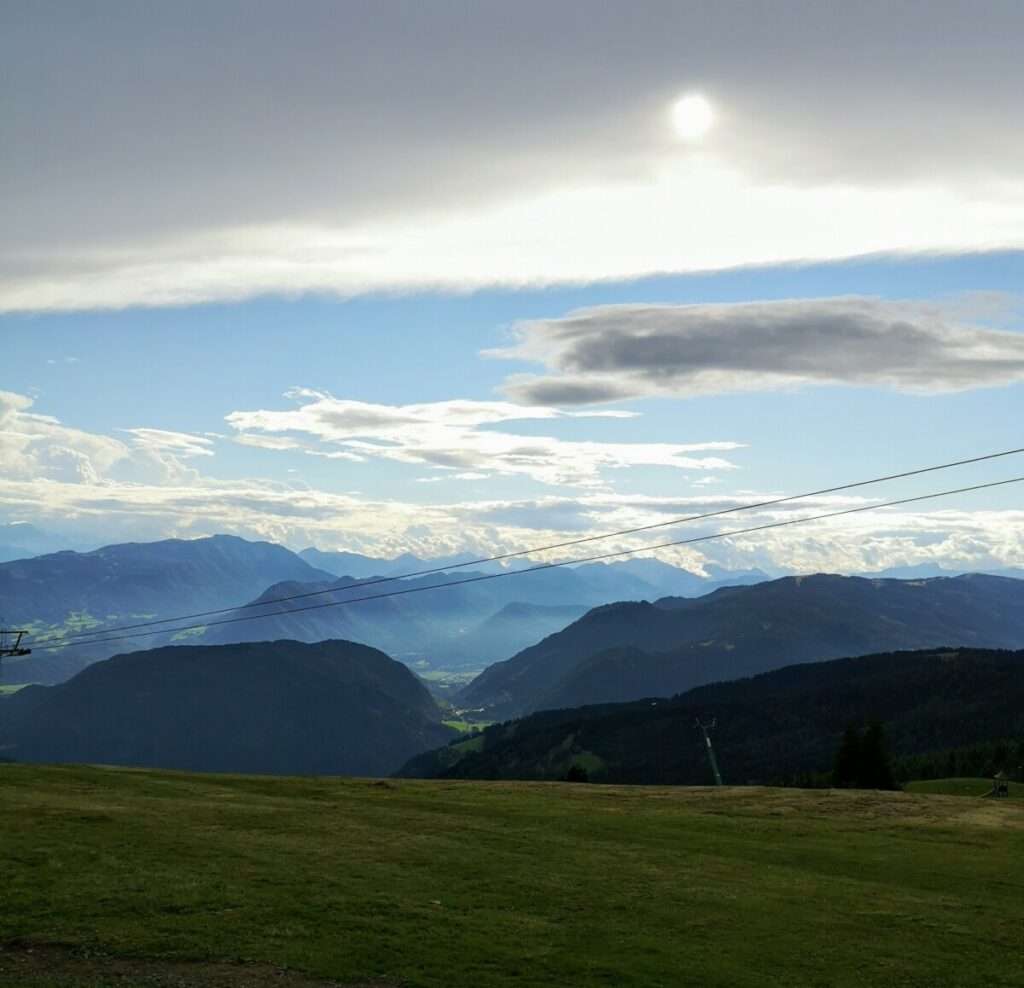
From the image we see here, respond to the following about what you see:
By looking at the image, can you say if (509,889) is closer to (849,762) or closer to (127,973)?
(127,973)

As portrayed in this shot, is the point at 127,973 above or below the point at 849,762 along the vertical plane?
above

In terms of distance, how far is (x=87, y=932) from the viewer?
1315 inches

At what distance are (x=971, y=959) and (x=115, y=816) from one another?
43093 mm

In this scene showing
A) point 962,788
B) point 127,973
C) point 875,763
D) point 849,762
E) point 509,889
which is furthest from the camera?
point 849,762

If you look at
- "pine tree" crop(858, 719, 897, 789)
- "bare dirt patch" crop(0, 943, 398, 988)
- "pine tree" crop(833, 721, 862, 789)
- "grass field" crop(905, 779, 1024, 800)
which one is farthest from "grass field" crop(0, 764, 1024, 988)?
"grass field" crop(905, 779, 1024, 800)

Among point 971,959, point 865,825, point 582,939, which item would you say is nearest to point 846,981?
point 971,959

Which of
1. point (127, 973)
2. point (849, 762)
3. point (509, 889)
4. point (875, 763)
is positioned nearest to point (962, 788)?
point (875, 763)

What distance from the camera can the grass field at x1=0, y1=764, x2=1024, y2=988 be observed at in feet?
108

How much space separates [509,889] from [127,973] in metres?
17.1

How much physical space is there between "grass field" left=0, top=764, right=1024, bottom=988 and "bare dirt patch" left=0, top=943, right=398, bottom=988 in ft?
1.03

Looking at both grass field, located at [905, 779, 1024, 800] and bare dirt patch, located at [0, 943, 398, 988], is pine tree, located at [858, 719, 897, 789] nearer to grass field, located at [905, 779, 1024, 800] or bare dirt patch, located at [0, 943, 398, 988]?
grass field, located at [905, 779, 1024, 800]

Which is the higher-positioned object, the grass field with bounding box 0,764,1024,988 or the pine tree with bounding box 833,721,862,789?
the grass field with bounding box 0,764,1024,988

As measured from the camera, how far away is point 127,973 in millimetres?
30016

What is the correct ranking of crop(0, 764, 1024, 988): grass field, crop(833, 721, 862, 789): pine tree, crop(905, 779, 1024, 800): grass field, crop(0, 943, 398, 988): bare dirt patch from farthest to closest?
1. crop(833, 721, 862, 789): pine tree
2. crop(905, 779, 1024, 800): grass field
3. crop(0, 764, 1024, 988): grass field
4. crop(0, 943, 398, 988): bare dirt patch
